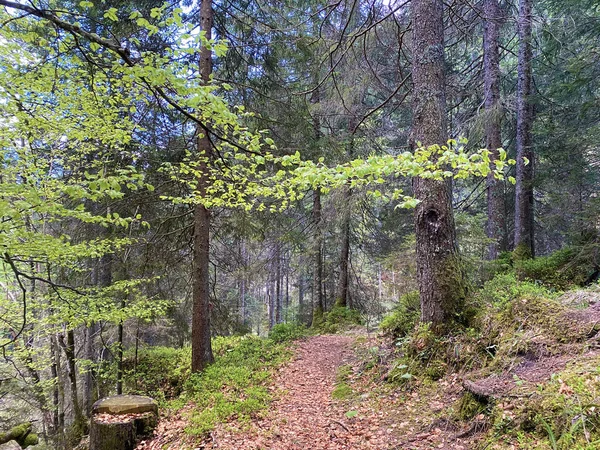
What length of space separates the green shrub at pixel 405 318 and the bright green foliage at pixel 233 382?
2477 mm

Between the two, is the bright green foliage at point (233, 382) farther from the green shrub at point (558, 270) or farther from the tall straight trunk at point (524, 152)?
the tall straight trunk at point (524, 152)

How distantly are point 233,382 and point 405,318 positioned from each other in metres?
3.30

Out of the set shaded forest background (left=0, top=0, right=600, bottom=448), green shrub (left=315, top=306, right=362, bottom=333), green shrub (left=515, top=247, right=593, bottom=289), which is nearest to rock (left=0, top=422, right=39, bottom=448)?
shaded forest background (left=0, top=0, right=600, bottom=448)

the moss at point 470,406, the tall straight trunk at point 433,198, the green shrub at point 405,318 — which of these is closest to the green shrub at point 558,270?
the green shrub at point 405,318

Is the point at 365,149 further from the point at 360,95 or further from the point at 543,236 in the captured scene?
the point at 543,236

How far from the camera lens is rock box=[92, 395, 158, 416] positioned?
5.52 meters

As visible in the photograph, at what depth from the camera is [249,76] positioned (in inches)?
328

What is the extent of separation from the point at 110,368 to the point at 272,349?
3.95 m

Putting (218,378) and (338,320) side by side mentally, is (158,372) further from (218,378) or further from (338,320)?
(338,320)

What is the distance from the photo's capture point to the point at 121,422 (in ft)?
16.9

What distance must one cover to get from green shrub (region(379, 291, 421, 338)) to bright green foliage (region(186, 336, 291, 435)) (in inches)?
97.5

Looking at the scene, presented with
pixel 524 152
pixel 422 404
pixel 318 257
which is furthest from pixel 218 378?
pixel 524 152

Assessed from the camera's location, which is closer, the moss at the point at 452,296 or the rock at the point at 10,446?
the moss at the point at 452,296

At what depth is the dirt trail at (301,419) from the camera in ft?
13.1
